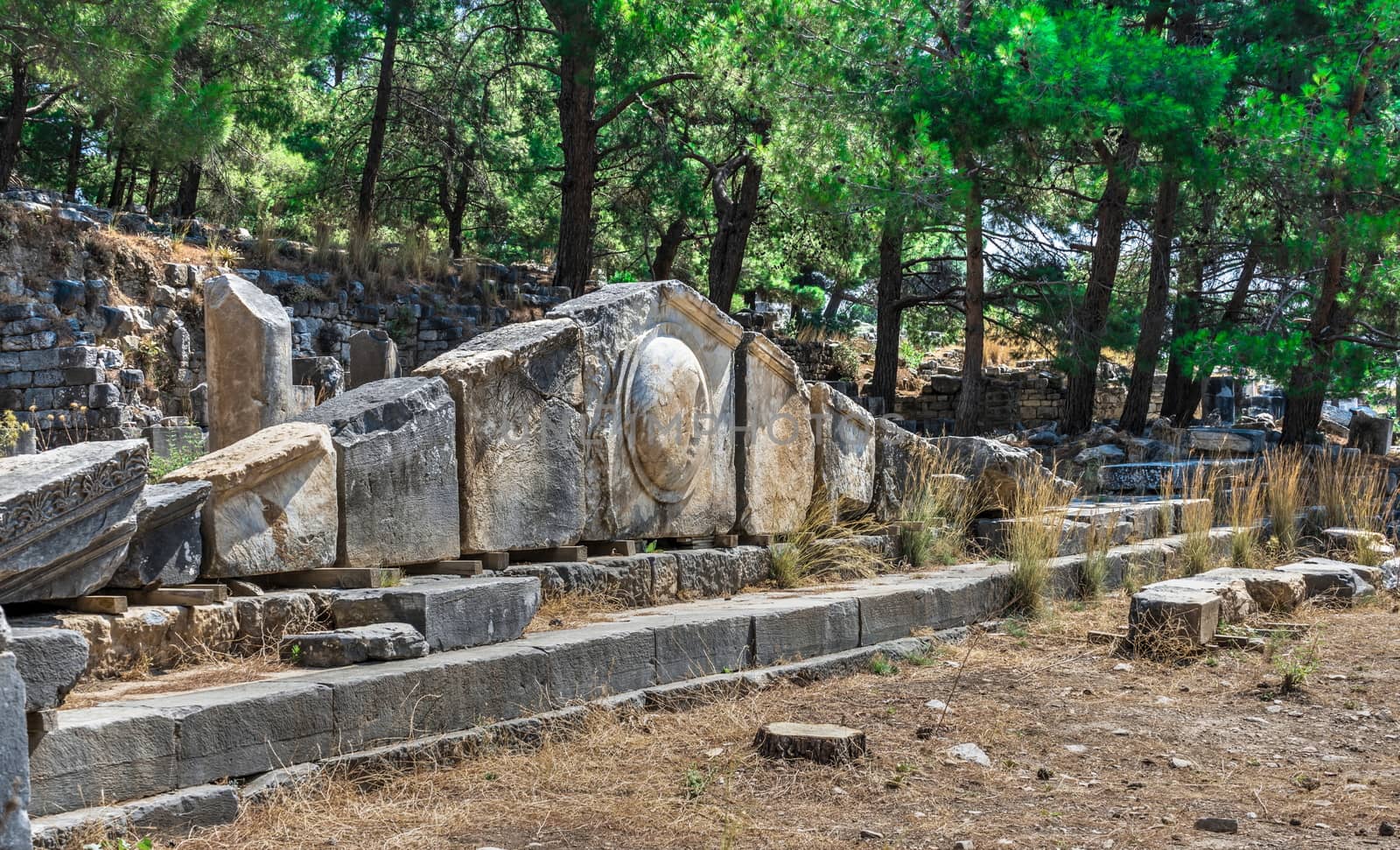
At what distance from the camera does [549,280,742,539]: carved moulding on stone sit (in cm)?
602

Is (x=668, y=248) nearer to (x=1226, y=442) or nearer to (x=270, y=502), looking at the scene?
(x=1226, y=442)

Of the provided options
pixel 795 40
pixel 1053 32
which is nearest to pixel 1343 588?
pixel 1053 32

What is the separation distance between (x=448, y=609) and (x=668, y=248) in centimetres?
1896

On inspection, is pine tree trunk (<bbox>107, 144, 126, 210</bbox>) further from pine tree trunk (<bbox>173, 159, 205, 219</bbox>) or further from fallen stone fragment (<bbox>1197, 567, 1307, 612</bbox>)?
fallen stone fragment (<bbox>1197, 567, 1307, 612</bbox>)

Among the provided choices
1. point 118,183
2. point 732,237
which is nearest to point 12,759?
point 732,237

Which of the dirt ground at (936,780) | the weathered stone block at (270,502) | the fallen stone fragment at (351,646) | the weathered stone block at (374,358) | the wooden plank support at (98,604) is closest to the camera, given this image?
the dirt ground at (936,780)

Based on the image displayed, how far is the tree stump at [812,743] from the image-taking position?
4.34m

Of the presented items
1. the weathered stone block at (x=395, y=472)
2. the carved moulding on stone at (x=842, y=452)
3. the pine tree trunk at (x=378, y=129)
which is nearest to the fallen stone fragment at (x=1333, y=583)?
the carved moulding on stone at (x=842, y=452)

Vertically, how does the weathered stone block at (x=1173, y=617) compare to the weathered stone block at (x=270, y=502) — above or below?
below

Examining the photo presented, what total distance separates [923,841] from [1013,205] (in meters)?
13.8

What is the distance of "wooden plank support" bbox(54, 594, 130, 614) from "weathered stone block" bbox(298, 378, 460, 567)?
98 centimetres

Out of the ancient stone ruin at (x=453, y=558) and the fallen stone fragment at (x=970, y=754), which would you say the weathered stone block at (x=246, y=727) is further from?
the fallen stone fragment at (x=970, y=754)

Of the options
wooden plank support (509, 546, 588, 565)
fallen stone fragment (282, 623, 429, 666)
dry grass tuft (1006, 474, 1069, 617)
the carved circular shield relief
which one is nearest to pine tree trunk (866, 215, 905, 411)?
dry grass tuft (1006, 474, 1069, 617)

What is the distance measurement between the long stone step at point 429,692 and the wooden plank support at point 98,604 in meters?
0.54
